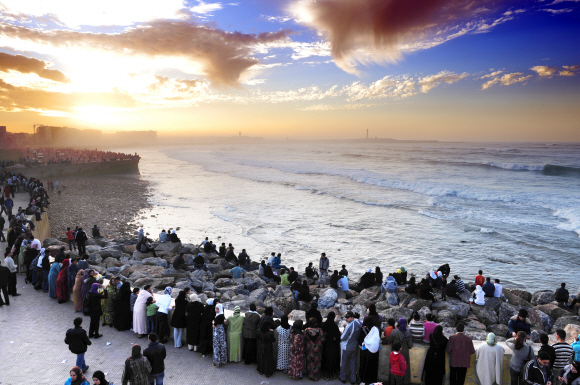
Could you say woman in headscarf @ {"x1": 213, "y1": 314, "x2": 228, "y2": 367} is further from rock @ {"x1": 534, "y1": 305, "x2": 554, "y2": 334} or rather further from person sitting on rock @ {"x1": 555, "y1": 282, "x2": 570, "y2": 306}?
person sitting on rock @ {"x1": 555, "y1": 282, "x2": 570, "y2": 306}

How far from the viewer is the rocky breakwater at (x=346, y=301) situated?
9.34m

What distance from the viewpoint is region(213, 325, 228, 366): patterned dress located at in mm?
6301

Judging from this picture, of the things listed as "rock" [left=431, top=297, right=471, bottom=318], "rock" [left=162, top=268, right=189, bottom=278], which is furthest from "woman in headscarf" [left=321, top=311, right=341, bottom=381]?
"rock" [left=162, top=268, right=189, bottom=278]

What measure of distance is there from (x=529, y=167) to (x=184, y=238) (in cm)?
6023

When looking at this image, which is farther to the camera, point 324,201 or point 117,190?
point 117,190

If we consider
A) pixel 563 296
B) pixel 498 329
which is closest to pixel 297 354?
pixel 498 329

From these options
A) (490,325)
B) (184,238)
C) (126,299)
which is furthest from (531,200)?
(126,299)

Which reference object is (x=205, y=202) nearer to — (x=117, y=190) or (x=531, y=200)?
(x=117, y=190)

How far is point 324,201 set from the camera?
103ft

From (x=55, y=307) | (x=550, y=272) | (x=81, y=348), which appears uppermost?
(x=81, y=348)

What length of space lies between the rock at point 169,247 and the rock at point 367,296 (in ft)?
29.8

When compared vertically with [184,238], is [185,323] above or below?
above

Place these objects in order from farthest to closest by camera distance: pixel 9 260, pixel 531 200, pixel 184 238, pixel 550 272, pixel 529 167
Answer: pixel 529 167
pixel 531 200
pixel 184 238
pixel 550 272
pixel 9 260

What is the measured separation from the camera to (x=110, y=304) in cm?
764
